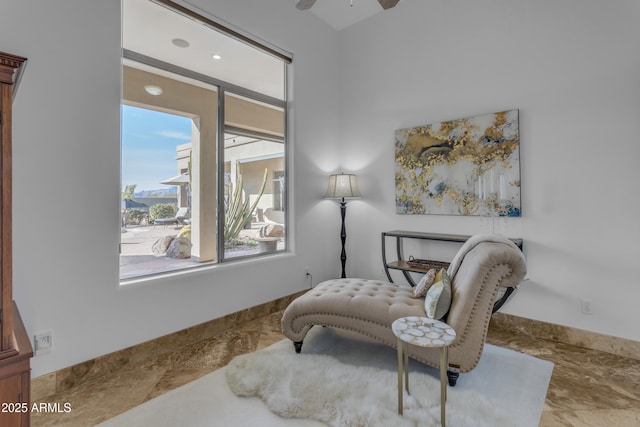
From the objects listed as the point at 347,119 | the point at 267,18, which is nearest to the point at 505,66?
the point at 347,119

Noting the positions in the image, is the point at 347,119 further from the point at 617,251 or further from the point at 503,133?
the point at 617,251

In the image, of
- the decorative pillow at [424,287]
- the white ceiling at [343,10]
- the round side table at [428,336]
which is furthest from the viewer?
the white ceiling at [343,10]

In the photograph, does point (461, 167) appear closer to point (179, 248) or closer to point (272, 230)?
point (272, 230)

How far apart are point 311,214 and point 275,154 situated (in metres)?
0.85

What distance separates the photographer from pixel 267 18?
3260 millimetres

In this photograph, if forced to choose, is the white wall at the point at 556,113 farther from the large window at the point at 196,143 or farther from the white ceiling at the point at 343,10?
the large window at the point at 196,143

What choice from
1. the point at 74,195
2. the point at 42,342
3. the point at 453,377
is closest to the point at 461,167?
the point at 453,377

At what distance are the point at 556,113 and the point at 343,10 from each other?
264 cm

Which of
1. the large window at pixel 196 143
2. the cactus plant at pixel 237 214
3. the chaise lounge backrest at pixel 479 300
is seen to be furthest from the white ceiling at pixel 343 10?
the chaise lounge backrest at pixel 479 300

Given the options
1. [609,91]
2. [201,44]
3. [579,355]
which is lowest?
[579,355]

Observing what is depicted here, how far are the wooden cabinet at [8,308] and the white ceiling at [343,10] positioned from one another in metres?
3.29

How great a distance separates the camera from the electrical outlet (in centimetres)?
188

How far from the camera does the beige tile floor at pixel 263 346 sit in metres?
1.73

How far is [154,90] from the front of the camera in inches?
103
